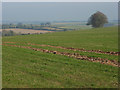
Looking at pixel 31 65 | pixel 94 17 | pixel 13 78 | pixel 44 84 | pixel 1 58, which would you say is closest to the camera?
pixel 44 84

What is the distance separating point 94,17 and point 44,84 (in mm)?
118254

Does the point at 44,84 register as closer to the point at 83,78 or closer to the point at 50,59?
the point at 83,78

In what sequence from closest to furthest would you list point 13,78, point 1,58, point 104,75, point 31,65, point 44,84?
point 44,84, point 13,78, point 104,75, point 31,65, point 1,58

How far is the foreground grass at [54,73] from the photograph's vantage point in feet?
38.1

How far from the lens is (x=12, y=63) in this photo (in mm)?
16156

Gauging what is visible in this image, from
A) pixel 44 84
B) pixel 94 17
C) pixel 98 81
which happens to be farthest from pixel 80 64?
pixel 94 17

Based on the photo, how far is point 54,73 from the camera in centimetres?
1355

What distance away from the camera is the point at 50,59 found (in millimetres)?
17719

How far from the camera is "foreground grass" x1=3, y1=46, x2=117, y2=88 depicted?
11.6 meters

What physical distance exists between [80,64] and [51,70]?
2759 mm

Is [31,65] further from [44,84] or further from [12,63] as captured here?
[44,84]

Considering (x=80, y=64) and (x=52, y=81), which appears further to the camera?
(x=80, y=64)

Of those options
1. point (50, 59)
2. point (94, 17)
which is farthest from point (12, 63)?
point (94, 17)

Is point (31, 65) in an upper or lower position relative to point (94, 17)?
lower
